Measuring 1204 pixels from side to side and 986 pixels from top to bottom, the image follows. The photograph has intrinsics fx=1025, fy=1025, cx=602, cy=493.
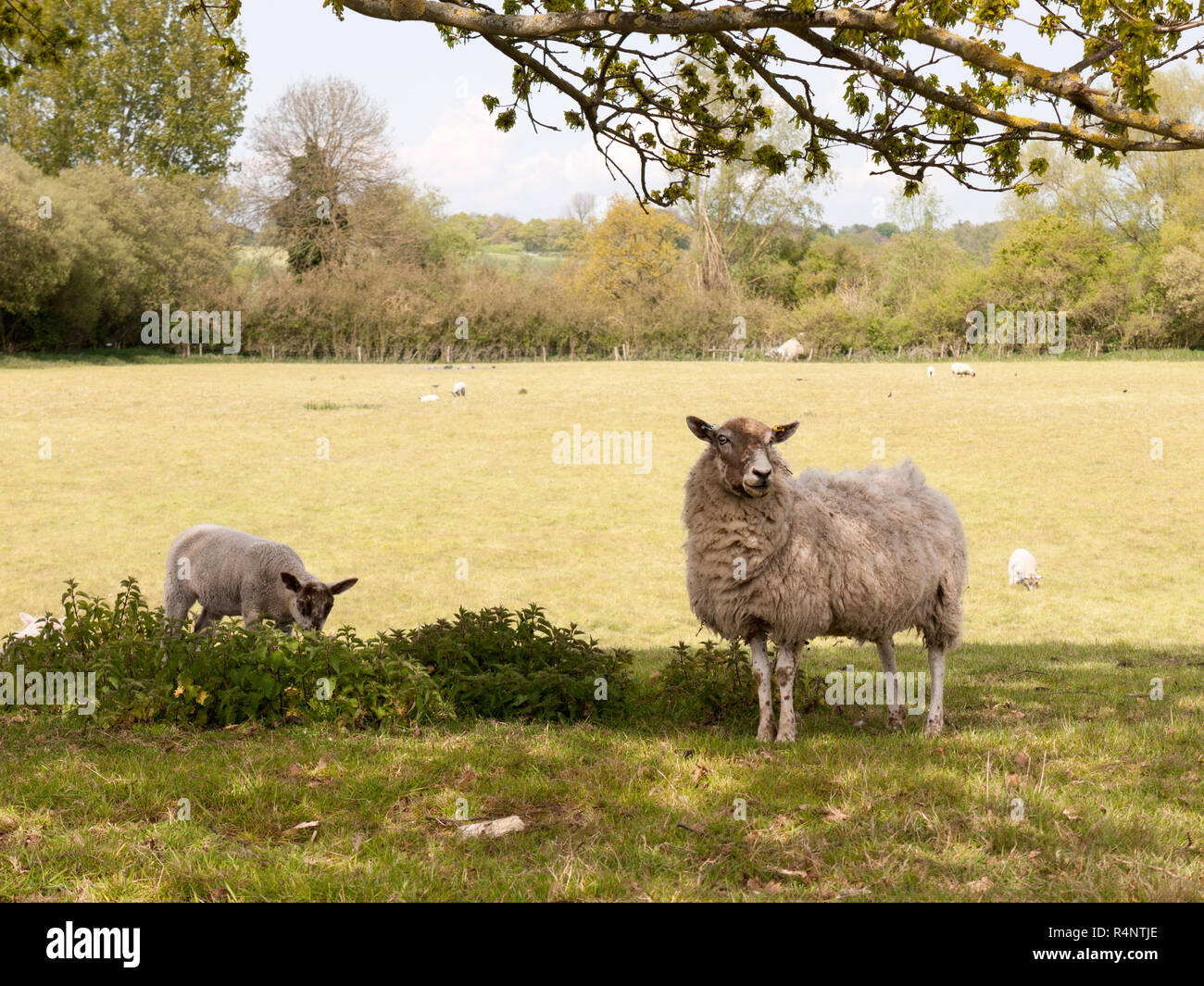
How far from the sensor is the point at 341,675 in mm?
7367

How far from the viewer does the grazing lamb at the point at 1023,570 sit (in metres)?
16.8

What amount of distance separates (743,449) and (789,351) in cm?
5693

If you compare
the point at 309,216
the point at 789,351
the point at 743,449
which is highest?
the point at 309,216

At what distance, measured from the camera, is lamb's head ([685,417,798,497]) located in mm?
7016

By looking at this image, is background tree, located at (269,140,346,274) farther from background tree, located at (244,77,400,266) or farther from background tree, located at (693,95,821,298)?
background tree, located at (693,95,821,298)

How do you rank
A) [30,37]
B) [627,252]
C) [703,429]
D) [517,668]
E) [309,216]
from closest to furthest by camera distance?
[703,429]
[517,668]
[30,37]
[309,216]
[627,252]

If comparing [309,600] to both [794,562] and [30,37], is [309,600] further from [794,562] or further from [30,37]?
[30,37]

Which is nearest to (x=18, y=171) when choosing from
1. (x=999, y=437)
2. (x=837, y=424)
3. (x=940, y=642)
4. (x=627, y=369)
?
(x=627, y=369)

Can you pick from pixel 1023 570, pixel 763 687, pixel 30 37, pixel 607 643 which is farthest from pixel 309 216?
pixel 763 687

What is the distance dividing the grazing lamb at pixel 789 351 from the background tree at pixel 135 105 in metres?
45.5

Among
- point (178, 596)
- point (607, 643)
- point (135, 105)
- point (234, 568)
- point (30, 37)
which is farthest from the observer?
point (135, 105)

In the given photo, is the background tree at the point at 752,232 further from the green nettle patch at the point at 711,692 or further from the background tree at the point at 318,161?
the green nettle patch at the point at 711,692

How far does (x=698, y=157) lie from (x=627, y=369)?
40.4 metres

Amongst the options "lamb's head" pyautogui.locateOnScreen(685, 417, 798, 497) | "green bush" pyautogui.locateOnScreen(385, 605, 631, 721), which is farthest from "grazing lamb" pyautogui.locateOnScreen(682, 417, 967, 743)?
"green bush" pyautogui.locateOnScreen(385, 605, 631, 721)
